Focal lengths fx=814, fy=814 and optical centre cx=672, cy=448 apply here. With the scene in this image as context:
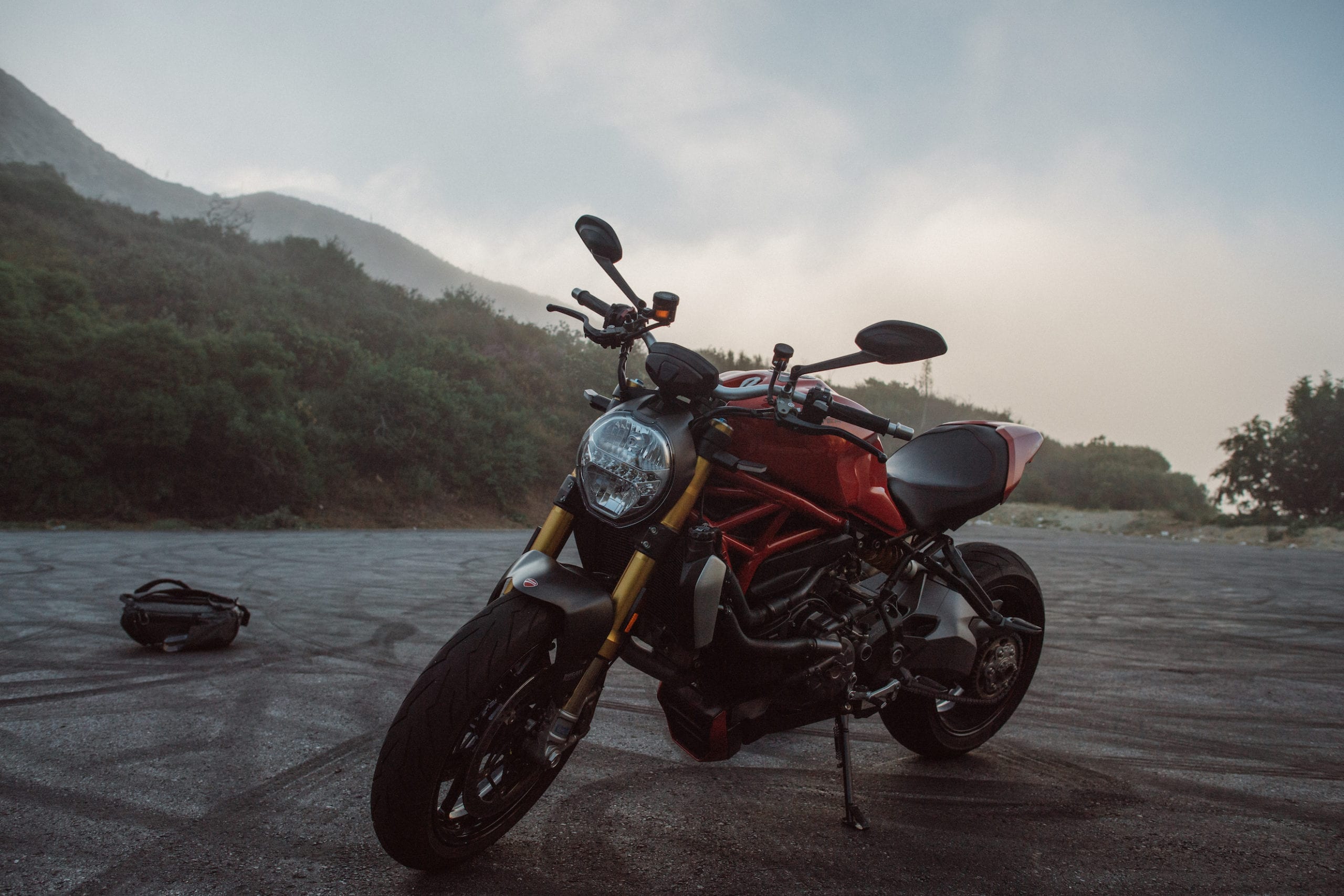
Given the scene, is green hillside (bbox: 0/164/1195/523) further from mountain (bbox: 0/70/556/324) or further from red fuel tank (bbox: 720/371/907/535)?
mountain (bbox: 0/70/556/324)

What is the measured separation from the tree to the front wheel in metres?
36.5

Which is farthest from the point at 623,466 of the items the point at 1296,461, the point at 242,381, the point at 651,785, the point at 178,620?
the point at 1296,461

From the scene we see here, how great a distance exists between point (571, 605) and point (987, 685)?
2.10m

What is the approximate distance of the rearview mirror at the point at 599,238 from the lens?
254cm

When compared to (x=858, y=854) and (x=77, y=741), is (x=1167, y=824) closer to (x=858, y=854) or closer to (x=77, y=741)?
(x=858, y=854)

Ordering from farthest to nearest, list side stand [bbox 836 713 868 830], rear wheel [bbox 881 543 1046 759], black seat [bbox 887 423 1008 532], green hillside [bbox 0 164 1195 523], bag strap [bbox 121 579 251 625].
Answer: green hillside [bbox 0 164 1195 523] < bag strap [bbox 121 579 251 625] < rear wheel [bbox 881 543 1046 759] < black seat [bbox 887 423 1008 532] < side stand [bbox 836 713 868 830]

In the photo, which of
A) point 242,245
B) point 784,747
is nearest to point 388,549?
point 784,747

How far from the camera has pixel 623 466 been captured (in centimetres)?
230

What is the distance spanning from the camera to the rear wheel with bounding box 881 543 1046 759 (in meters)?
3.34

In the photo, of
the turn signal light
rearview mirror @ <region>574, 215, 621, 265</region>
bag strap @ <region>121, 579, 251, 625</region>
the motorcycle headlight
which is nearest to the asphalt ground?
bag strap @ <region>121, 579, 251, 625</region>

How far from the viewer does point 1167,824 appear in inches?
110

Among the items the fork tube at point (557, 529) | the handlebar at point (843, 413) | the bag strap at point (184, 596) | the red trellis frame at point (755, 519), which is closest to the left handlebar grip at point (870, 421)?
the handlebar at point (843, 413)

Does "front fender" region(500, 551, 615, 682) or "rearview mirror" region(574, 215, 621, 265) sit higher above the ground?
"rearview mirror" region(574, 215, 621, 265)

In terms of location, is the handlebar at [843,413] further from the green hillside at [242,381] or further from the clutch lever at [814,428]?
the green hillside at [242,381]
